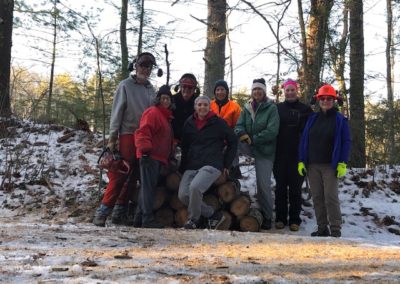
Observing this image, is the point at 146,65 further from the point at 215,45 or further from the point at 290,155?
the point at 215,45

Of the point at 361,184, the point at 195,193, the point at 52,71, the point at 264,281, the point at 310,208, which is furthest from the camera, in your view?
the point at 52,71

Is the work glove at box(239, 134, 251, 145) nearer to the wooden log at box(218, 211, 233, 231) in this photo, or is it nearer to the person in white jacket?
the wooden log at box(218, 211, 233, 231)

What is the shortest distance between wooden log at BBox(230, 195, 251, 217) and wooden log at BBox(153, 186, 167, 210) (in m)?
0.98

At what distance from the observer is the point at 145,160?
5.46 m

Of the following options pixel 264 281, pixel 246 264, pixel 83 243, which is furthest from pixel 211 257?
pixel 83 243

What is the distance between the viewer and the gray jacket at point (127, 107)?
19.1 feet

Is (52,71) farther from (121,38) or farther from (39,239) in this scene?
(39,239)

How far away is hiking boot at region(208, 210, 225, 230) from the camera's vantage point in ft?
19.2

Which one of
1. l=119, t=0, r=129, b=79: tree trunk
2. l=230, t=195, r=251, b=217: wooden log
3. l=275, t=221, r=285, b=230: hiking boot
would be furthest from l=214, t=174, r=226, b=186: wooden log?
l=119, t=0, r=129, b=79: tree trunk

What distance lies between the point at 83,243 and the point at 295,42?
584 centimetres

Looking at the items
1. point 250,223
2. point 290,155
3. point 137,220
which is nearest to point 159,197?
point 137,220

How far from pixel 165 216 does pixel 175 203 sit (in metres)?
0.25

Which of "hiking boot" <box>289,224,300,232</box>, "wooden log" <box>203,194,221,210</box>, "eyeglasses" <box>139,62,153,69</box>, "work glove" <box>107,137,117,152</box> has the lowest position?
"hiking boot" <box>289,224,300,232</box>

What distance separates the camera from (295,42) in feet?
26.8
